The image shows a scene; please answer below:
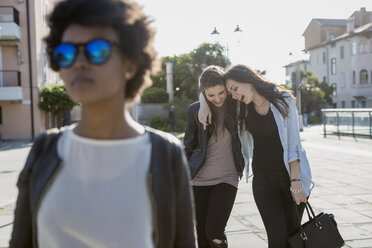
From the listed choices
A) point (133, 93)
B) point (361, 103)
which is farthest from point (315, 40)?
point (133, 93)

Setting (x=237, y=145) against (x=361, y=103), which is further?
(x=361, y=103)

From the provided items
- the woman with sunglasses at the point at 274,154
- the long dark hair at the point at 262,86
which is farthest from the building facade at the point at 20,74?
the woman with sunglasses at the point at 274,154

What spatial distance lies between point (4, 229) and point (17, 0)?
26.8 metres

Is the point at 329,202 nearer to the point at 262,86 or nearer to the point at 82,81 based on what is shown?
the point at 262,86

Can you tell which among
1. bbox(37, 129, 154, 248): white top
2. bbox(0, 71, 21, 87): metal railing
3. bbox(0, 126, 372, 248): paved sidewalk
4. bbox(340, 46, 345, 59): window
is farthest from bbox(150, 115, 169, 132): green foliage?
bbox(340, 46, 345, 59): window

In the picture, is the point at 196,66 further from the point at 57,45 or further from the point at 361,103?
the point at 57,45

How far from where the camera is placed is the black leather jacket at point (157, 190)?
1.69 meters

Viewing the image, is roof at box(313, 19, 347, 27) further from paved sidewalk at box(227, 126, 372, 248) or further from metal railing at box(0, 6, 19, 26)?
paved sidewalk at box(227, 126, 372, 248)

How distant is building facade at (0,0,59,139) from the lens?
96.5 feet

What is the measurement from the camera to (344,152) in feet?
52.3

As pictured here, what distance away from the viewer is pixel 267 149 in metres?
3.84

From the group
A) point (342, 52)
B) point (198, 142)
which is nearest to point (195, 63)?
point (342, 52)

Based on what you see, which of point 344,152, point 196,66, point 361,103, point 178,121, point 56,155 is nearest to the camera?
point 56,155

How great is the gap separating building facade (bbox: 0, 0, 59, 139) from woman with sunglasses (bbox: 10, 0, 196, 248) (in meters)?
29.0
